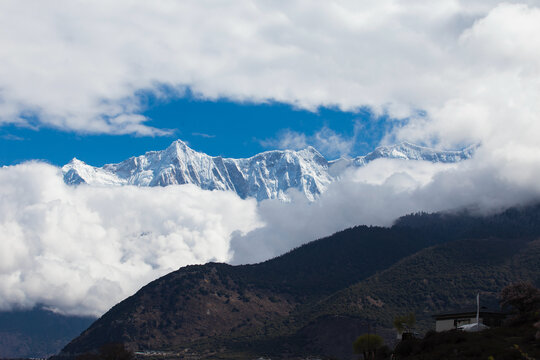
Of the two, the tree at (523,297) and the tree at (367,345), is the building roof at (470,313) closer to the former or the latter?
the tree at (523,297)

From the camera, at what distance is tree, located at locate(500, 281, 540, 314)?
299 ft

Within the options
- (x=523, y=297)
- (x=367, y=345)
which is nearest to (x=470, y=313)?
(x=523, y=297)

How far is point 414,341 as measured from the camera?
88438 millimetres

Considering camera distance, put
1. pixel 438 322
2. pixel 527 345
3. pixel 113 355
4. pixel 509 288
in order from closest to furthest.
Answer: pixel 527 345 → pixel 509 288 → pixel 438 322 → pixel 113 355

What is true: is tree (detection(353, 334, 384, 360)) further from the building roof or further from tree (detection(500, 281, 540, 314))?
tree (detection(500, 281, 540, 314))

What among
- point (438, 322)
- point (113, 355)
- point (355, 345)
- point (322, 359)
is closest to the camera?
point (438, 322)

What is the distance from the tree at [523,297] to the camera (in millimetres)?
91113

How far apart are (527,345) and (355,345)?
5065 cm

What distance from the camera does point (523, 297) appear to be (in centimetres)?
9219

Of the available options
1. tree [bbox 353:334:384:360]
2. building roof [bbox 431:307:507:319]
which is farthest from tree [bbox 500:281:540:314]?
tree [bbox 353:334:384:360]

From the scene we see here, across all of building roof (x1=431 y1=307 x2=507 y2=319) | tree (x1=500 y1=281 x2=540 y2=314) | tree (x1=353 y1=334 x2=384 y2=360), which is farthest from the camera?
tree (x1=353 y1=334 x2=384 y2=360)

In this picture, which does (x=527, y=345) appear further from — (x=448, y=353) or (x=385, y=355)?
(x=385, y=355)

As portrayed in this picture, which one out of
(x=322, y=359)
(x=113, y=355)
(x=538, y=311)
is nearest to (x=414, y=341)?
(x=538, y=311)

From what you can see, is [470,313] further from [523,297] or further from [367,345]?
[367,345]
